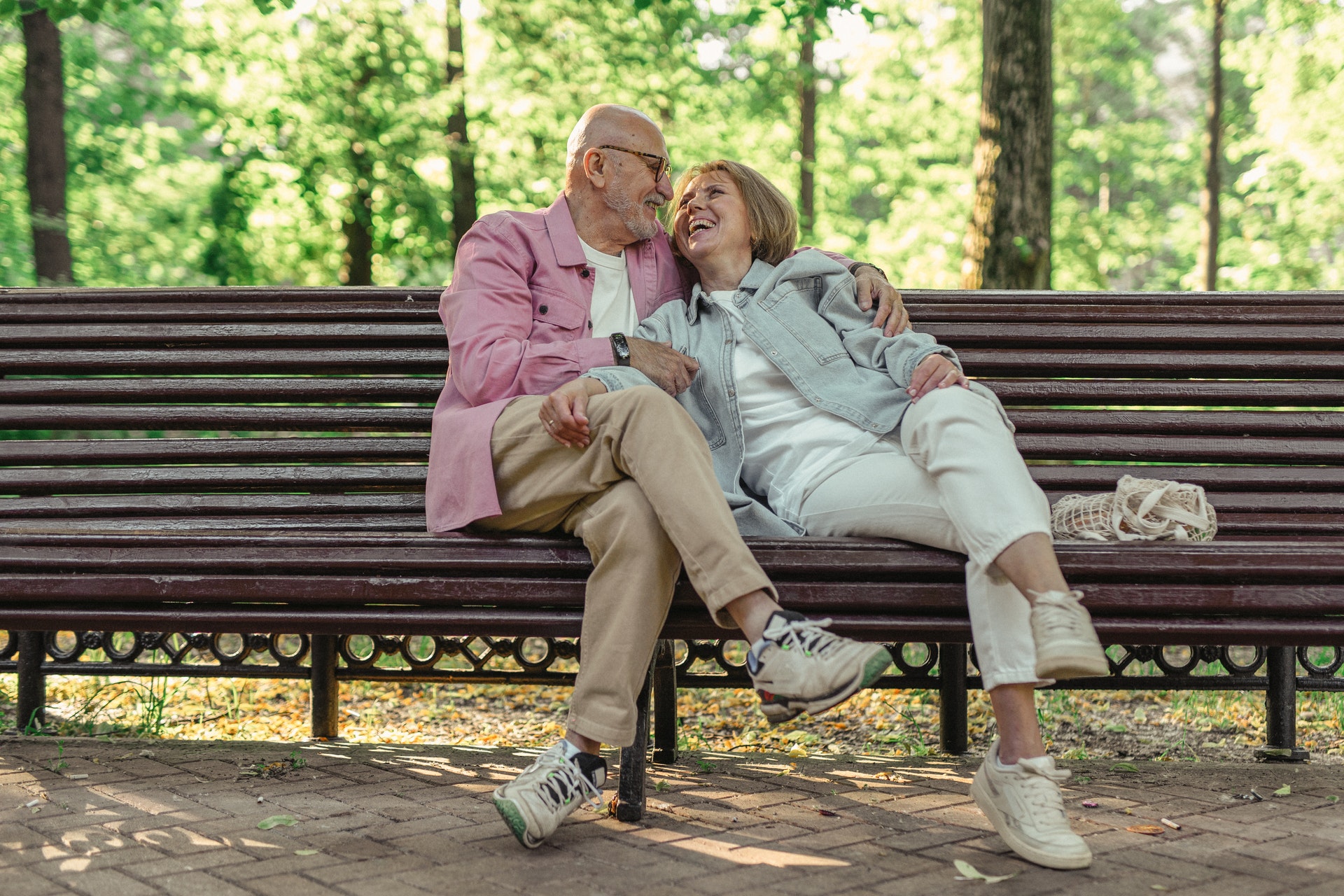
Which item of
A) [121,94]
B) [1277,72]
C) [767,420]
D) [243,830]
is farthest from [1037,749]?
[1277,72]

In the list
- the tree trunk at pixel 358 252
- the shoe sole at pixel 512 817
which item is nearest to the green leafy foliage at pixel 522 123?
the tree trunk at pixel 358 252

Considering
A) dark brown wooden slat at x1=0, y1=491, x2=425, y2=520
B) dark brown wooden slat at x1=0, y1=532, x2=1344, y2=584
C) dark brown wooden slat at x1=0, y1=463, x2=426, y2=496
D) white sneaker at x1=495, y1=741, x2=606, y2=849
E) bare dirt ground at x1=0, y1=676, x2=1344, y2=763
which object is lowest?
bare dirt ground at x1=0, y1=676, x2=1344, y2=763

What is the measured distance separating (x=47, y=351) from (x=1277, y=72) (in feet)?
54.4

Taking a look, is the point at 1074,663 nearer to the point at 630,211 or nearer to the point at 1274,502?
the point at 1274,502

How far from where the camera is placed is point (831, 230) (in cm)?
2014

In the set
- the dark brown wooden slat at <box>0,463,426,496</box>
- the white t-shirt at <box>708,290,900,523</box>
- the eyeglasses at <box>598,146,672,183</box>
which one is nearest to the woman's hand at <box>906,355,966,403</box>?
the white t-shirt at <box>708,290,900,523</box>

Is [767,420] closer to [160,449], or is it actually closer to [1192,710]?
[160,449]

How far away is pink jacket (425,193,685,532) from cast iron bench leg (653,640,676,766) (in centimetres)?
90

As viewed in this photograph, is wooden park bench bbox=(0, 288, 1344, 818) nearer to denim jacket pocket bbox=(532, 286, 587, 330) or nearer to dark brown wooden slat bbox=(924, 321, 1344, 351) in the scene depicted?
dark brown wooden slat bbox=(924, 321, 1344, 351)

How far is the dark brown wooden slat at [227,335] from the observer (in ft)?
12.4

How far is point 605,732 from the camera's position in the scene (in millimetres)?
2475

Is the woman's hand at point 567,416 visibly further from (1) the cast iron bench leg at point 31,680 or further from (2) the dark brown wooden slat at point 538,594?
(1) the cast iron bench leg at point 31,680

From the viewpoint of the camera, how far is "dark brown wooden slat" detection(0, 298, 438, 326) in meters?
3.83

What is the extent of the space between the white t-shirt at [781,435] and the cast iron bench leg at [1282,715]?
61.3 inches
